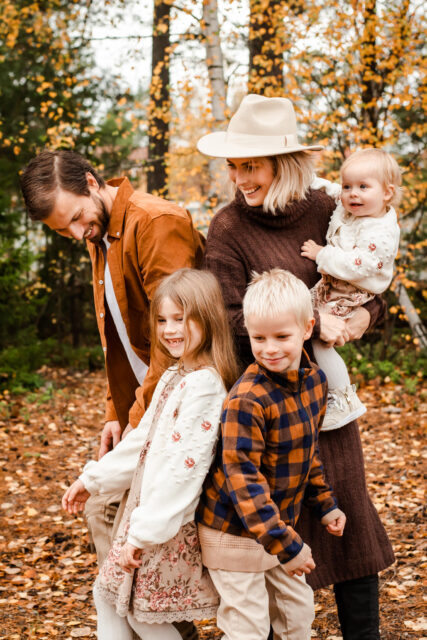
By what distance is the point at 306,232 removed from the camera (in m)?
2.62

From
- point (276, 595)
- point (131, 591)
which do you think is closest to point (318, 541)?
point (276, 595)

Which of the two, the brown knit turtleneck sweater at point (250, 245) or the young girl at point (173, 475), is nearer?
the young girl at point (173, 475)

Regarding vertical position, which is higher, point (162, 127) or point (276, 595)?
point (162, 127)

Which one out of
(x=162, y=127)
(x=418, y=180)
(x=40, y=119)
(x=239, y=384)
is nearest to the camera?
(x=239, y=384)

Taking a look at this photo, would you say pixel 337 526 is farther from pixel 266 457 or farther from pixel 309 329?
pixel 309 329

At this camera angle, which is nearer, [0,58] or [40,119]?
[0,58]

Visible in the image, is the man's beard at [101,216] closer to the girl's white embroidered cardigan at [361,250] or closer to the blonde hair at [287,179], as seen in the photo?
the blonde hair at [287,179]

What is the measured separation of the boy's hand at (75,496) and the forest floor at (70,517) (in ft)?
4.72

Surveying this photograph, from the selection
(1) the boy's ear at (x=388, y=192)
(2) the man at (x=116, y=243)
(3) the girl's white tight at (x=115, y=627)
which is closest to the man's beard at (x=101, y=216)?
(2) the man at (x=116, y=243)

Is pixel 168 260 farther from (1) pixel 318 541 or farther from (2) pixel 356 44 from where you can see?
(2) pixel 356 44

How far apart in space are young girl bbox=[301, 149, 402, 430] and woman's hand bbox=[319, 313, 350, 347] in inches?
2.1

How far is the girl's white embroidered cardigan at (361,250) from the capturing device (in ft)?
8.08

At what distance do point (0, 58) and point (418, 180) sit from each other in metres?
6.23

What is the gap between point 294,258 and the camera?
8.38 feet
